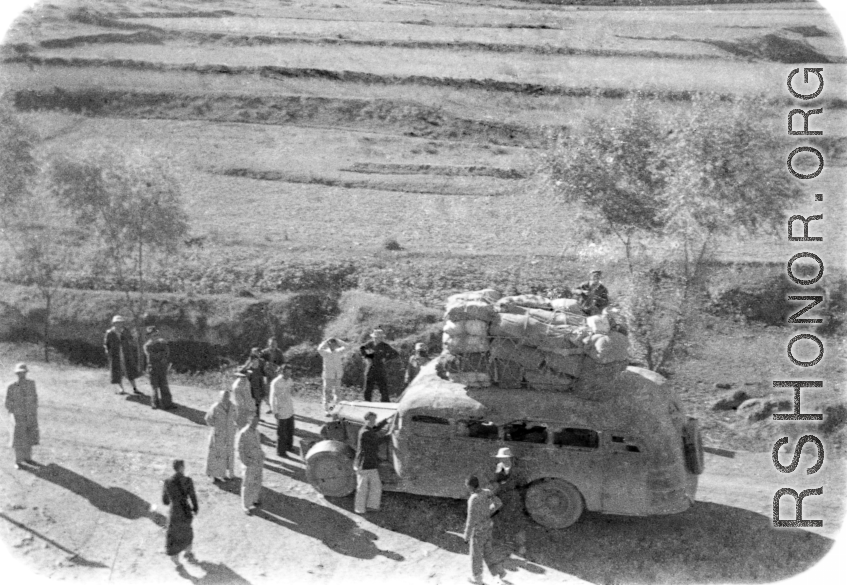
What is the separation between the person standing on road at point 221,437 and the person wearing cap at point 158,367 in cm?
315

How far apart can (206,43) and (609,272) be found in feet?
75.5

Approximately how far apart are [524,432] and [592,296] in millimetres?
3255

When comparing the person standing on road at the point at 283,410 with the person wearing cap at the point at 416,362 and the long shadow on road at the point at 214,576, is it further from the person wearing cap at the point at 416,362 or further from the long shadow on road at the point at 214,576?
the long shadow on road at the point at 214,576

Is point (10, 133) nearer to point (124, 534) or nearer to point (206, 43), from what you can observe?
point (124, 534)

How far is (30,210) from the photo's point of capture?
80.4 feet

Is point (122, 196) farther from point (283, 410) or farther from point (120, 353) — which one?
point (283, 410)

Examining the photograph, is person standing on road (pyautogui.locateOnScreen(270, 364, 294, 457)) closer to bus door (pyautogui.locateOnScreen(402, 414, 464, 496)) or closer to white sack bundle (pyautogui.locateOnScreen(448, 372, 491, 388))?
bus door (pyautogui.locateOnScreen(402, 414, 464, 496))

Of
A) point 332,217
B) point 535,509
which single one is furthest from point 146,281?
point 535,509

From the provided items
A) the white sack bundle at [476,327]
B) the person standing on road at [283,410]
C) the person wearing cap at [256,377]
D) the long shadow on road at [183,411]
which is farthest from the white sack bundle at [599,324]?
the long shadow on road at [183,411]

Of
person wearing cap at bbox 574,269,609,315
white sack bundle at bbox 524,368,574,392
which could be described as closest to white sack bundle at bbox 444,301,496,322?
white sack bundle at bbox 524,368,574,392

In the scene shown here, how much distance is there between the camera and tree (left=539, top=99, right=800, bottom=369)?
65.9ft

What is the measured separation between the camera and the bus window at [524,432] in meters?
14.7

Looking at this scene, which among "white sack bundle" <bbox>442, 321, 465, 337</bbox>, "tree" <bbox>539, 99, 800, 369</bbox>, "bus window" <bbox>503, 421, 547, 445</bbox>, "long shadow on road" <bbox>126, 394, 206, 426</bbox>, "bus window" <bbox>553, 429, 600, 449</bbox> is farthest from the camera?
"tree" <bbox>539, 99, 800, 369</bbox>

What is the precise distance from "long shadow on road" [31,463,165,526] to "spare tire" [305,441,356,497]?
88.6 inches
